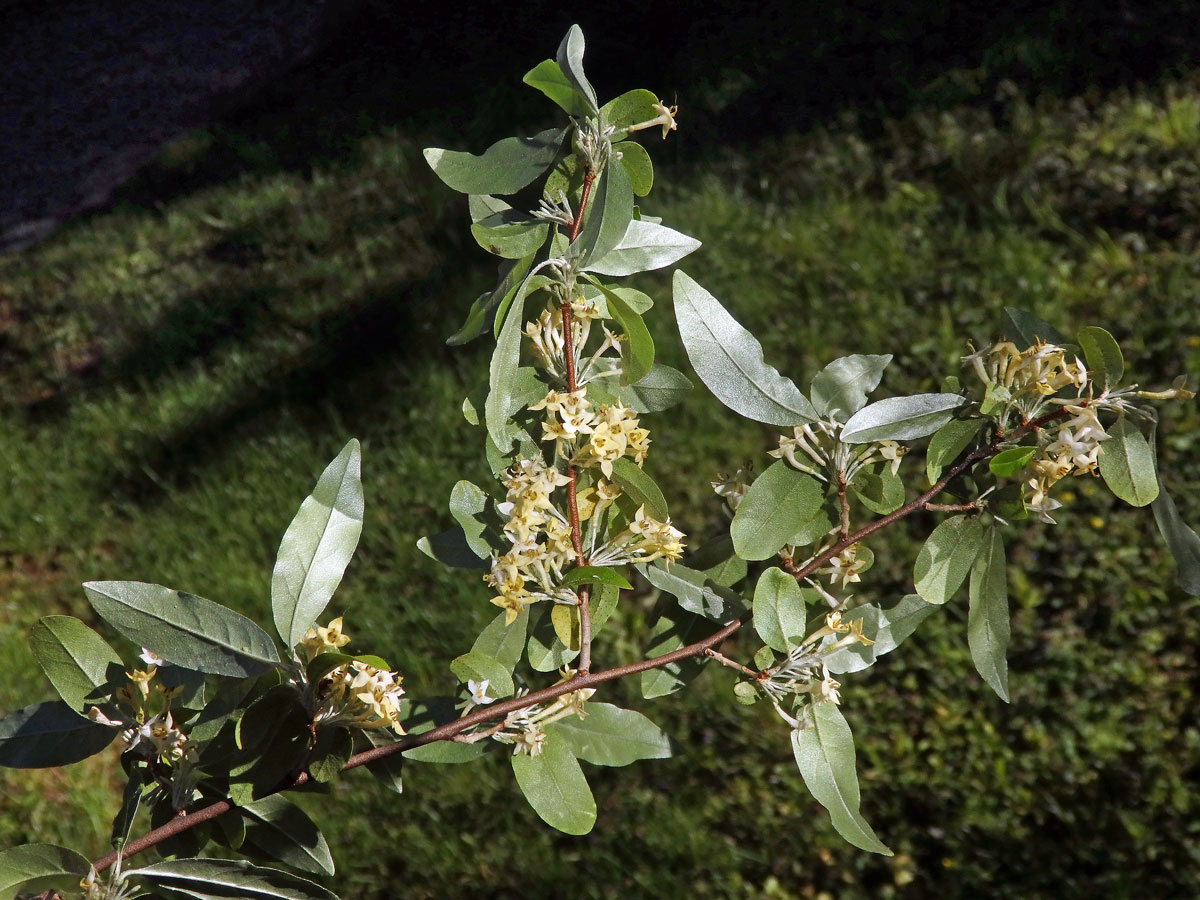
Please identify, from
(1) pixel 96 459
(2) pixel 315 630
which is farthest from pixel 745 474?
(1) pixel 96 459

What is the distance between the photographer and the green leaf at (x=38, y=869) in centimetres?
78

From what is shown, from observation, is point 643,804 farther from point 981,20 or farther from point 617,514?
point 981,20

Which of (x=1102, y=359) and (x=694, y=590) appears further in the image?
(x=694, y=590)

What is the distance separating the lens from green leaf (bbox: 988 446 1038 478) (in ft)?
2.90

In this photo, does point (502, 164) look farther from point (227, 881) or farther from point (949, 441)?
point (227, 881)

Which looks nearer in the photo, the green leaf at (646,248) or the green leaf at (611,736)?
the green leaf at (646,248)

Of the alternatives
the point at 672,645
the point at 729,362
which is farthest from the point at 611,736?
the point at 729,362

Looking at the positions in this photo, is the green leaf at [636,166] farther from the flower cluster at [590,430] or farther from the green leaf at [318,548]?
the green leaf at [318,548]

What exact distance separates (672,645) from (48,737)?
0.60m

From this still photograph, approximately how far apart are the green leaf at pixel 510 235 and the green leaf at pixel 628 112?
0.11 meters

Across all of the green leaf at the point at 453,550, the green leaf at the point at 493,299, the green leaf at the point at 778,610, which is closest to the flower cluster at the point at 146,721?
the green leaf at the point at 453,550

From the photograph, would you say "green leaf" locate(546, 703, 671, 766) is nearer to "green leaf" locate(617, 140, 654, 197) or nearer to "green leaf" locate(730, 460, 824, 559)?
"green leaf" locate(730, 460, 824, 559)

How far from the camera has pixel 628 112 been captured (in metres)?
0.89

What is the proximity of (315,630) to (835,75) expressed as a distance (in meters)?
3.48
